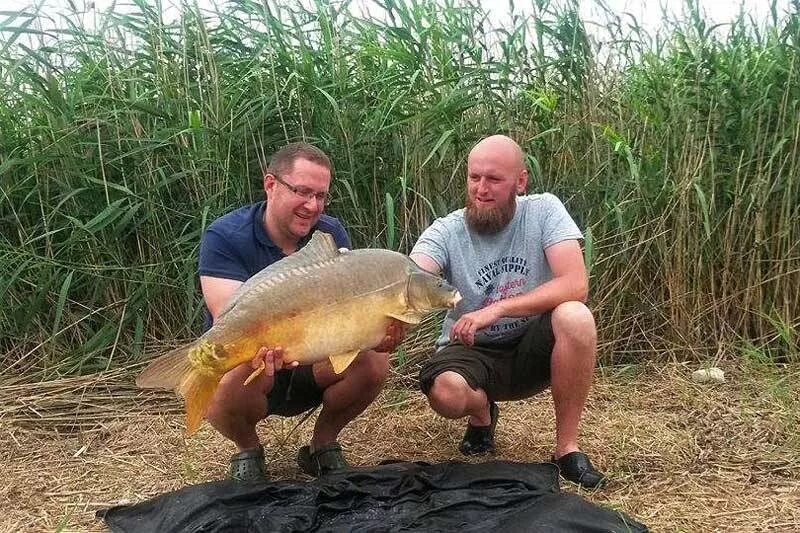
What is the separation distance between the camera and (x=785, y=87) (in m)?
3.80

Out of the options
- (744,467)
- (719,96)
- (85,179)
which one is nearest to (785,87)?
(719,96)

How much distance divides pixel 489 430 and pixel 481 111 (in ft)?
5.17

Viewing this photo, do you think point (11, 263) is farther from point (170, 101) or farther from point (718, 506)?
point (718, 506)

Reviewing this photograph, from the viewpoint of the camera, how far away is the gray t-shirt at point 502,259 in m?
2.78

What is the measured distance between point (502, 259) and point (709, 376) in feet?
4.34


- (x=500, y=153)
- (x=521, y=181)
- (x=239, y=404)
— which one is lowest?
(x=239, y=404)

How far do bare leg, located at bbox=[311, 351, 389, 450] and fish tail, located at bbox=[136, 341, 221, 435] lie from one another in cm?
58

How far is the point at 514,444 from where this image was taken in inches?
118

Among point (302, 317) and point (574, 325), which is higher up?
point (302, 317)

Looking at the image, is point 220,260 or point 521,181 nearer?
point 220,260

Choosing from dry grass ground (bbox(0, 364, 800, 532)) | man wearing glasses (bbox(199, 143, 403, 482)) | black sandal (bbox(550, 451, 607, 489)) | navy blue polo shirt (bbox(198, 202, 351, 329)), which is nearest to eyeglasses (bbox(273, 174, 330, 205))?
man wearing glasses (bbox(199, 143, 403, 482))

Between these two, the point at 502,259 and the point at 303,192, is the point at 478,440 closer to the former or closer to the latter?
the point at 502,259

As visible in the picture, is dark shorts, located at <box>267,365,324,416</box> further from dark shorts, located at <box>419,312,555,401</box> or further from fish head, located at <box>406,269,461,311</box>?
fish head, located at <box>406,269,461,311</box>

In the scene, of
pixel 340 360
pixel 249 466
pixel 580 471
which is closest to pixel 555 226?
pixel 580 471
